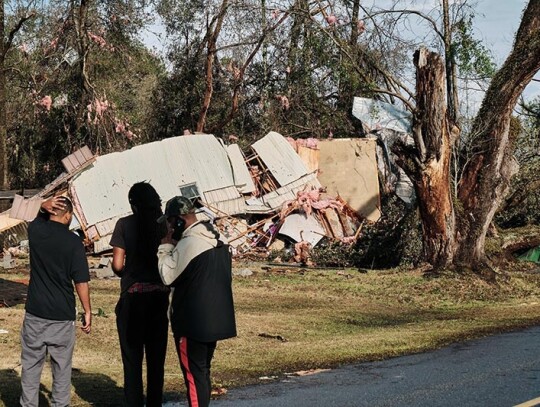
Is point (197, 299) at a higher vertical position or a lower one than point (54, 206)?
lower

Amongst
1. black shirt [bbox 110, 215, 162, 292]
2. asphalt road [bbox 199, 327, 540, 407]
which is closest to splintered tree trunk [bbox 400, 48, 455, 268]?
asphalt road [bbox 199, 327, 540, 407]

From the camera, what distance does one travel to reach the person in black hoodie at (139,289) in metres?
6.71

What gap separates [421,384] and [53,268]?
3.96 m

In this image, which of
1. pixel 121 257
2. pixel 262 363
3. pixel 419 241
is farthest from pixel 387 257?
pixel 121 257

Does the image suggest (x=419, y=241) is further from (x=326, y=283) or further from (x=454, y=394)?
(x=454, y=394)

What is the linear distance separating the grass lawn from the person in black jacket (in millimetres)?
2049

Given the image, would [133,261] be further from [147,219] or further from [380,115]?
[380,115]

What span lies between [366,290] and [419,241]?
315 centimetres

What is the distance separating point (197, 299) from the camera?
605 cm

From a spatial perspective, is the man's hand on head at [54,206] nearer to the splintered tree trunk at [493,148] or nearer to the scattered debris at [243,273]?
the scattered debris at [243,273]

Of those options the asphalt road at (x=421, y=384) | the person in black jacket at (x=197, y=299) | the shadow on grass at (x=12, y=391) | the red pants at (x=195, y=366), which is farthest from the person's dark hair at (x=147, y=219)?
the shadow on grass at (x=12, y=391)

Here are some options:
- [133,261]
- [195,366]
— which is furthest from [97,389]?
[195,366]

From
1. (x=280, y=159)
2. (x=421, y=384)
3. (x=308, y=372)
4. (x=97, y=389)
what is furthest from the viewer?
(x=280, y=159)

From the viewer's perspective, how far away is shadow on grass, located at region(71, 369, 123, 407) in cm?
794
